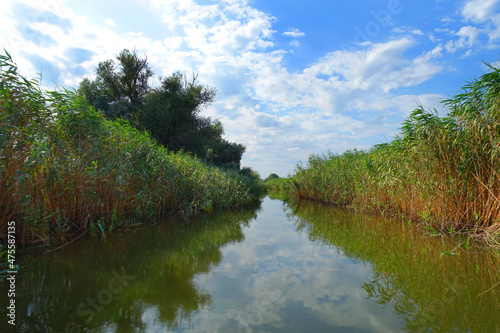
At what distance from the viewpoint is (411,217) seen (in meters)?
6.56

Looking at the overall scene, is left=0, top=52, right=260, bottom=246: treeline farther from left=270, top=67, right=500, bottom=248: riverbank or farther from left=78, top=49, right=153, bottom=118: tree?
left=78, top=49, right=153, bottom=118: tree

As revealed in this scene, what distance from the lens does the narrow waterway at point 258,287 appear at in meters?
2.03

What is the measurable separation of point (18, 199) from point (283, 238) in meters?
4.32

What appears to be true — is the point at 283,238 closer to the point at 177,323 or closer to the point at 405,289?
the point at 405,289

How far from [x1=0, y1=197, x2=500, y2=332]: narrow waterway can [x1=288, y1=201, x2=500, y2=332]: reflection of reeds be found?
0.04 ft

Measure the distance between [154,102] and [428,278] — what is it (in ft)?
61.4

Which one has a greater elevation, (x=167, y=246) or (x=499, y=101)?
(x=499, y=101)

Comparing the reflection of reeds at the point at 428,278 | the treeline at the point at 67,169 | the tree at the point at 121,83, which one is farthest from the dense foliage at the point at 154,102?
the reflection of reeds at the point at 428,278

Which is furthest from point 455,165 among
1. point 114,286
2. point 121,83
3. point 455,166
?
point 121,83

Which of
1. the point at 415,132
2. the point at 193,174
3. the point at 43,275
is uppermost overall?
the point at 415,132

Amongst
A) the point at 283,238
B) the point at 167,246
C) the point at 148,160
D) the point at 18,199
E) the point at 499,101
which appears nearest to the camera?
the point at 18,199

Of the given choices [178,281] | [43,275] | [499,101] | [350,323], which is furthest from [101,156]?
[499,101]

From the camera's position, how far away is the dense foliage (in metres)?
18.2

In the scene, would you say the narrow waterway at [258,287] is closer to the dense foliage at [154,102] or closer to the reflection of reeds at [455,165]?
the reflection of reeds at [455,165]
